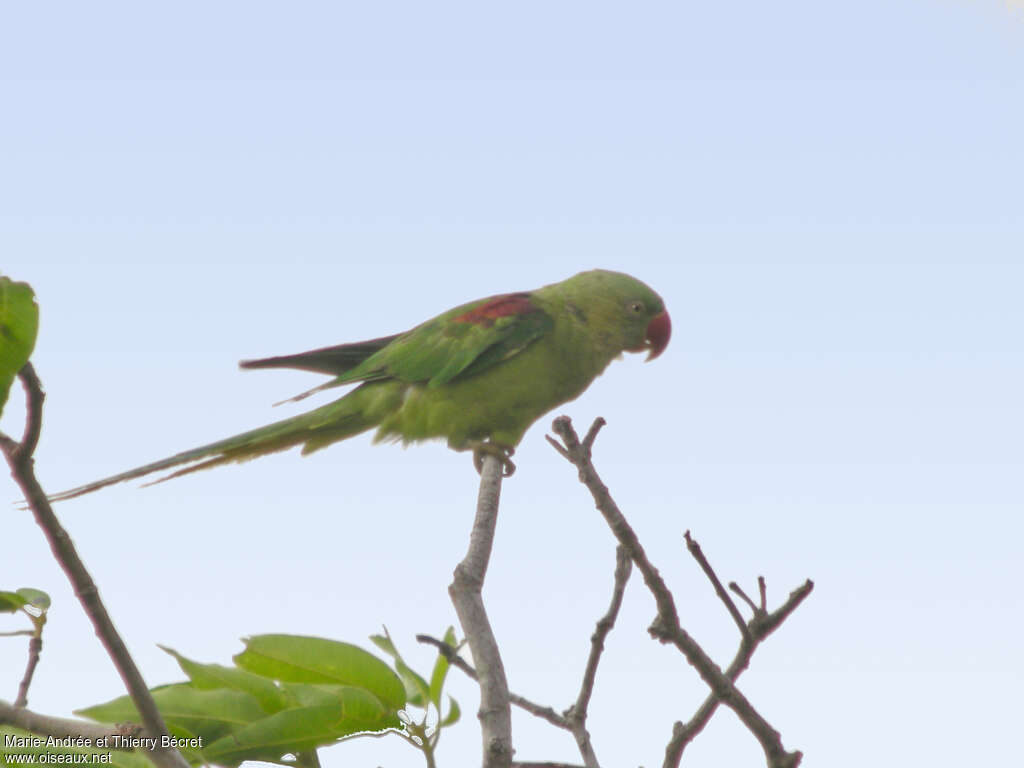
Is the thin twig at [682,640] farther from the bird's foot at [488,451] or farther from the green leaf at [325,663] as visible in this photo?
the bird's foot at [488,451]

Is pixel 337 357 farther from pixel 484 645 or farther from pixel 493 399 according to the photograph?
pixel 484 645

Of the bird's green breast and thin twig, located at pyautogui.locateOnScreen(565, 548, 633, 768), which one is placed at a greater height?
the bird's green breast

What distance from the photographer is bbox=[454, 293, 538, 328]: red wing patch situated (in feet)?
17.4

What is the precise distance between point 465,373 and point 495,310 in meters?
0.45

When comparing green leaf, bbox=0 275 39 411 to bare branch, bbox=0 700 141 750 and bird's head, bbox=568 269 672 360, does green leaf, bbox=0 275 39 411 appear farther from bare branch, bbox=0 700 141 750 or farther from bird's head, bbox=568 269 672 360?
bird's head, bbox=568 269 672 360

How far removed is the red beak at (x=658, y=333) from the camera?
581cm

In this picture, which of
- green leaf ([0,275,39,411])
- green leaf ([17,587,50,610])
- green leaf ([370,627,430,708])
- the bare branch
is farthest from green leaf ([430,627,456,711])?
green leaf ([0,275,39,411])

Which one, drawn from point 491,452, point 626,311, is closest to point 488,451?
point 491,452

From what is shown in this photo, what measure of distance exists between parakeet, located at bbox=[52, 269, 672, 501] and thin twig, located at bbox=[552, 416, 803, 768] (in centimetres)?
276

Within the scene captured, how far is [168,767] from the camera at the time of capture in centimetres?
161

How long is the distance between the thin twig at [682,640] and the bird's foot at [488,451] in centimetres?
269

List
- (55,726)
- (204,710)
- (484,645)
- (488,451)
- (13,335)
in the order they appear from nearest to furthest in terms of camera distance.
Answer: (13,335), (55,726), (204,710), (484,645), (488,451)

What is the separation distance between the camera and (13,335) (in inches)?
56.3

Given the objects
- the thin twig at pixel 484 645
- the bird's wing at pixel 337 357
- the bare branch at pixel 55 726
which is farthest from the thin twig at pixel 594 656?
the bird's wing at pixel 337 357
